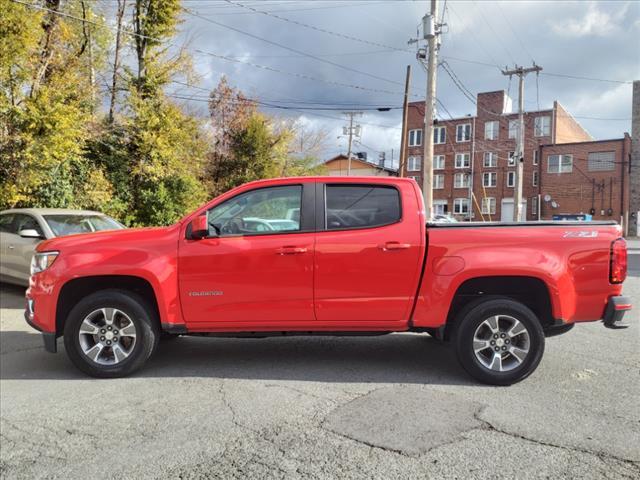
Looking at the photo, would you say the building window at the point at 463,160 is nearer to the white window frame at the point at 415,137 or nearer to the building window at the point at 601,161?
the white window frame at the point at 415,137

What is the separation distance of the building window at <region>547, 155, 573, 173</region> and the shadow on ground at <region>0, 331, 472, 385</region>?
156 ft

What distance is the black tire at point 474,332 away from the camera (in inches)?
178

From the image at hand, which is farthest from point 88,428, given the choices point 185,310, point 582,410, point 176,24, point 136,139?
point 176,24

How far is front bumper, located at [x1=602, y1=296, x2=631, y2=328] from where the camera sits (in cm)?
453

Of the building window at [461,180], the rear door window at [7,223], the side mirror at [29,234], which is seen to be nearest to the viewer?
the side mirror at [29,234]

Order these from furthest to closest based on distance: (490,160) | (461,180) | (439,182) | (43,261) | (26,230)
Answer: (439,182) → (461,180) → (490,160) → (26,230) → (43,261)

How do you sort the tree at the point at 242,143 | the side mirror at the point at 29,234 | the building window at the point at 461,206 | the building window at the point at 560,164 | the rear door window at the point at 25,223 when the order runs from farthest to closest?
1. the building window at the point at 461,206
2. the building window at the point at 560,164
3. the tree at the point at 242,143
4. the rear door window at the point at 25,223
5. the side mirror at the point at 29,234

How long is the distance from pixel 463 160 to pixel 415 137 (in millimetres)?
7070

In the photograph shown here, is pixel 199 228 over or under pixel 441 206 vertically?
under

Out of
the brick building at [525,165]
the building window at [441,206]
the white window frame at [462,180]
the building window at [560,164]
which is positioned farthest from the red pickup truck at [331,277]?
the white window frame at [462,180]

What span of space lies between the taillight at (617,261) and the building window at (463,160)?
5422 centimetres

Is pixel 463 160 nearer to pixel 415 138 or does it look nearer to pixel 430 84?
pixel 415 138

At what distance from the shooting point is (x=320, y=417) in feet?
12.7

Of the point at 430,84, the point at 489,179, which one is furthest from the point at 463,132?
the point at 430,84
